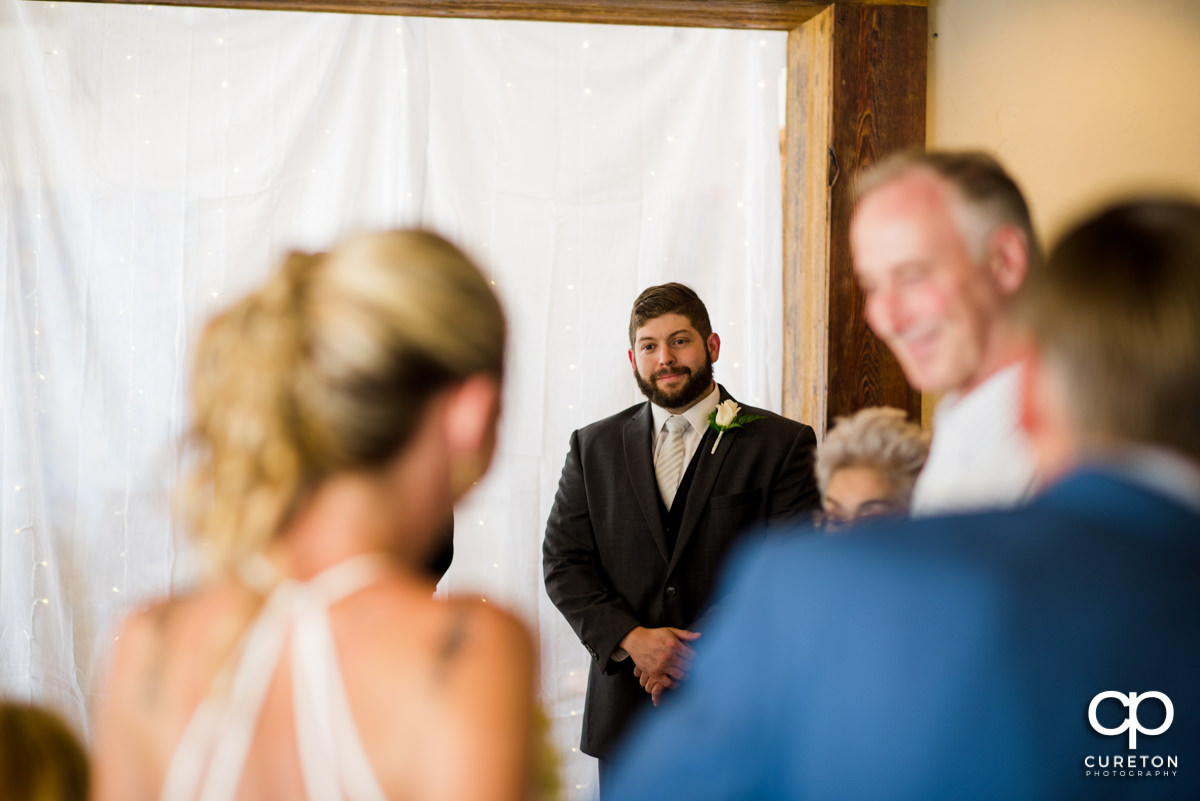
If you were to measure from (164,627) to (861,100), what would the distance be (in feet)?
9.36

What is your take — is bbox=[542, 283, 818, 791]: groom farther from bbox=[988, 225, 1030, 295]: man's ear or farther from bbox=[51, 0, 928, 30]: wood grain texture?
bbox=[988, 225, 1030, 295]: man's ear

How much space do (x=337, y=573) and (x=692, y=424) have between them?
225 cm

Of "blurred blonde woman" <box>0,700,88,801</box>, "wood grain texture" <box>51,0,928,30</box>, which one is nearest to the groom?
"wood grain texture" <box>51,0,928,30</box>

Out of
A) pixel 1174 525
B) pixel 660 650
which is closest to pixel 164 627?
pixel 1174 525

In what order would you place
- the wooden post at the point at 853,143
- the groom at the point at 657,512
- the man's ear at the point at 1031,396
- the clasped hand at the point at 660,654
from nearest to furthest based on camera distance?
1. the man's ear at the point at 1031,396
2. the clasped hand at the point at 660,654
3. the groom at the point at 657,512
4. the wooden post at the point at 853,143

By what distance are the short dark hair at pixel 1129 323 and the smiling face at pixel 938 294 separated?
31cm

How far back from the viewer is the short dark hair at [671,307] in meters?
3.14

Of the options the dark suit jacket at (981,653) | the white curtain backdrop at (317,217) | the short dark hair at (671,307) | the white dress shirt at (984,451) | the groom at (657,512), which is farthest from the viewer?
the white curtain backdrop at (317,217)

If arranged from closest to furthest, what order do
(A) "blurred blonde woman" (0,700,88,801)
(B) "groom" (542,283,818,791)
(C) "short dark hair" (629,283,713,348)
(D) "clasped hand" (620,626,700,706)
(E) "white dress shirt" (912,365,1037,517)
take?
(A) "blurred blonde woman" (0,700,88,801) < (E) "white dress shirt" (912,365,1037,517) < (D) "clasped hand" (620,626,700,706) < (B) "groom" (542,283,818,791) < (C) "short dark hair" (629,283,713,348)

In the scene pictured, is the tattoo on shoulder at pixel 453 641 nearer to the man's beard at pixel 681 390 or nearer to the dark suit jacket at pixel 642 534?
the dark suit jacket at pixel 642 534

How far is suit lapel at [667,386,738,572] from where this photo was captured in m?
2.88

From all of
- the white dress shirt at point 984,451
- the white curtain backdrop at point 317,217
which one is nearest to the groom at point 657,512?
the white curtain backdrop at point 317,217

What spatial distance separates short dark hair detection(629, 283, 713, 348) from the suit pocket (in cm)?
51

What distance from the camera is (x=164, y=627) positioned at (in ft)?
3.00
